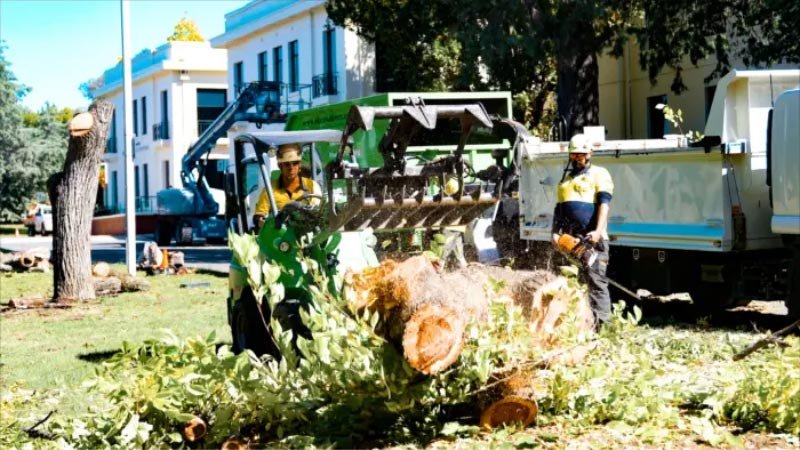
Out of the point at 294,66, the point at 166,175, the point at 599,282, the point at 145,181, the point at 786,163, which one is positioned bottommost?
the point at 599,282

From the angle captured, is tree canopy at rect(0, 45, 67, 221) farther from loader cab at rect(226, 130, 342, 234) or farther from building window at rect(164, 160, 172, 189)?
loader cab at rect(226, 130, 342, 234)

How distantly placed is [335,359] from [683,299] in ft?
32.8

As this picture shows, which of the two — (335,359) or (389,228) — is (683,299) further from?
(335,359)

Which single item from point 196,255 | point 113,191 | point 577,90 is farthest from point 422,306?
point 113,191

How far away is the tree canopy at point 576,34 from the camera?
68.6 feet

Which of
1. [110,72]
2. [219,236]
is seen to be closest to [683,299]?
[219,236]

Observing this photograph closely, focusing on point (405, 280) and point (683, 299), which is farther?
point (683, 299)

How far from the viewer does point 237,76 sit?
4725 cm

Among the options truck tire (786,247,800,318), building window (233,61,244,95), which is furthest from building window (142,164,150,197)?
truck tire (786,247,800,318)

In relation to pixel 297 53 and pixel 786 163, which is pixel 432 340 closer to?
pixel 786 163

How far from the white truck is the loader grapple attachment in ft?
13.9

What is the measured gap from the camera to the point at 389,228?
884 cm

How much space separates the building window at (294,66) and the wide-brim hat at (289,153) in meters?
31.1

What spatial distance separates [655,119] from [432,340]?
26.0 metres
